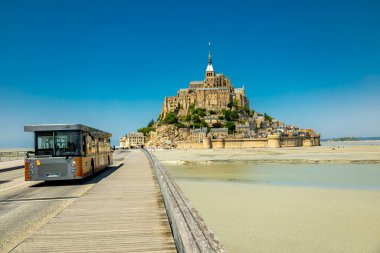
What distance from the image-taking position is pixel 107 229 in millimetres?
5918

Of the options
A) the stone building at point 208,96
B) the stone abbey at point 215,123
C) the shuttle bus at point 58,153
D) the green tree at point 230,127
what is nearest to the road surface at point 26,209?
the shuttle bus at point 58,153

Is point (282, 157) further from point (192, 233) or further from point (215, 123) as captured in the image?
point (215, 123)

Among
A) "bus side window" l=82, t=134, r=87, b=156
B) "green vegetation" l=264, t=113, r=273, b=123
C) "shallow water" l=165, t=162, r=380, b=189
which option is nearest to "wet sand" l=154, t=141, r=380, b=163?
"shallow water" l=165, t=162, r=380, b=189

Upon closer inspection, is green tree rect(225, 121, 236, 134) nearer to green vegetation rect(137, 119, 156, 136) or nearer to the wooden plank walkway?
green vegetation rect(137, 119, 156, 136)

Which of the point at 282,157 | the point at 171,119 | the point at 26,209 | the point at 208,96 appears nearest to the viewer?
the point at 26,209

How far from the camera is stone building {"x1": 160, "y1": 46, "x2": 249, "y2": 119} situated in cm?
14988

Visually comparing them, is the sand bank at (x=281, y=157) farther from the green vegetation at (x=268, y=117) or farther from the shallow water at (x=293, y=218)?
the green vegetation at (x=268, y=117)

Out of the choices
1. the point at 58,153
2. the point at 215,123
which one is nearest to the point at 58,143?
the point at 58,153

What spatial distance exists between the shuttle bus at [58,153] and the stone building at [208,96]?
446 feet

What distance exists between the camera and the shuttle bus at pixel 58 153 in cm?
1280

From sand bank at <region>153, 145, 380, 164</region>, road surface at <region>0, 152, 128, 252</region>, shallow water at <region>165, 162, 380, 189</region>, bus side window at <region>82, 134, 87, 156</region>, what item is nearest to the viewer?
road surface at <region>0, 152, 128, 252</region>

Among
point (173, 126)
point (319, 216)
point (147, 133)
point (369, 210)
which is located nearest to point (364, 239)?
point (319, 216)

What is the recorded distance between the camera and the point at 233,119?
144125mm

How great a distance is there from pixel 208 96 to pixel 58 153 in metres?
139
